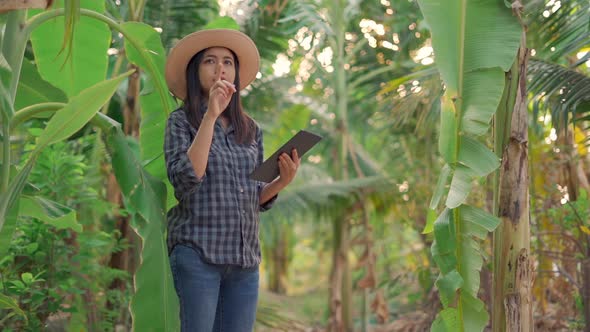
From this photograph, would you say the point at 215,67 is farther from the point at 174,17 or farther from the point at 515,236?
the point at 174,17

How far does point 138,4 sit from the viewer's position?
14.0 ft

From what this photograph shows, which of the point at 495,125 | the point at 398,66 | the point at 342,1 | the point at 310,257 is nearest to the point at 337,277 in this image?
the point at 398,66

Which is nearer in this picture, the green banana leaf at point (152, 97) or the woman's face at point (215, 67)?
the woman's face at point (215, 67)

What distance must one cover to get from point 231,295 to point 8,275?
168 cm

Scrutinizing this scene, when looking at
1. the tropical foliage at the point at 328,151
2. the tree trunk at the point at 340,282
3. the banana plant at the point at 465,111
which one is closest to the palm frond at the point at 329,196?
the tropical foliage at the point at 328,151

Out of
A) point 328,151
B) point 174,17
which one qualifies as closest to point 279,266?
point 328,151

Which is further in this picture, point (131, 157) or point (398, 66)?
point (398, 66)

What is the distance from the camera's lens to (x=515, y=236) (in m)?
2.84

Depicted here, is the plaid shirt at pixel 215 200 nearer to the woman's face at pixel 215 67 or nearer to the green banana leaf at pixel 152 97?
the woman's face at pixel 215 67

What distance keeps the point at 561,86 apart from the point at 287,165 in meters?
1.87

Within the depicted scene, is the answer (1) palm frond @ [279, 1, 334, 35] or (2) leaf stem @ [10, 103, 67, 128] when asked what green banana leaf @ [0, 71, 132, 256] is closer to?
(2) leaf stem @ [10, 103, 67, 128]

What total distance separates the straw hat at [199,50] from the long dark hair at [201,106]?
0.03 meters

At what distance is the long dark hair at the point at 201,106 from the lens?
2.62m

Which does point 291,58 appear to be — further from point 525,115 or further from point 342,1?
point 525,115
